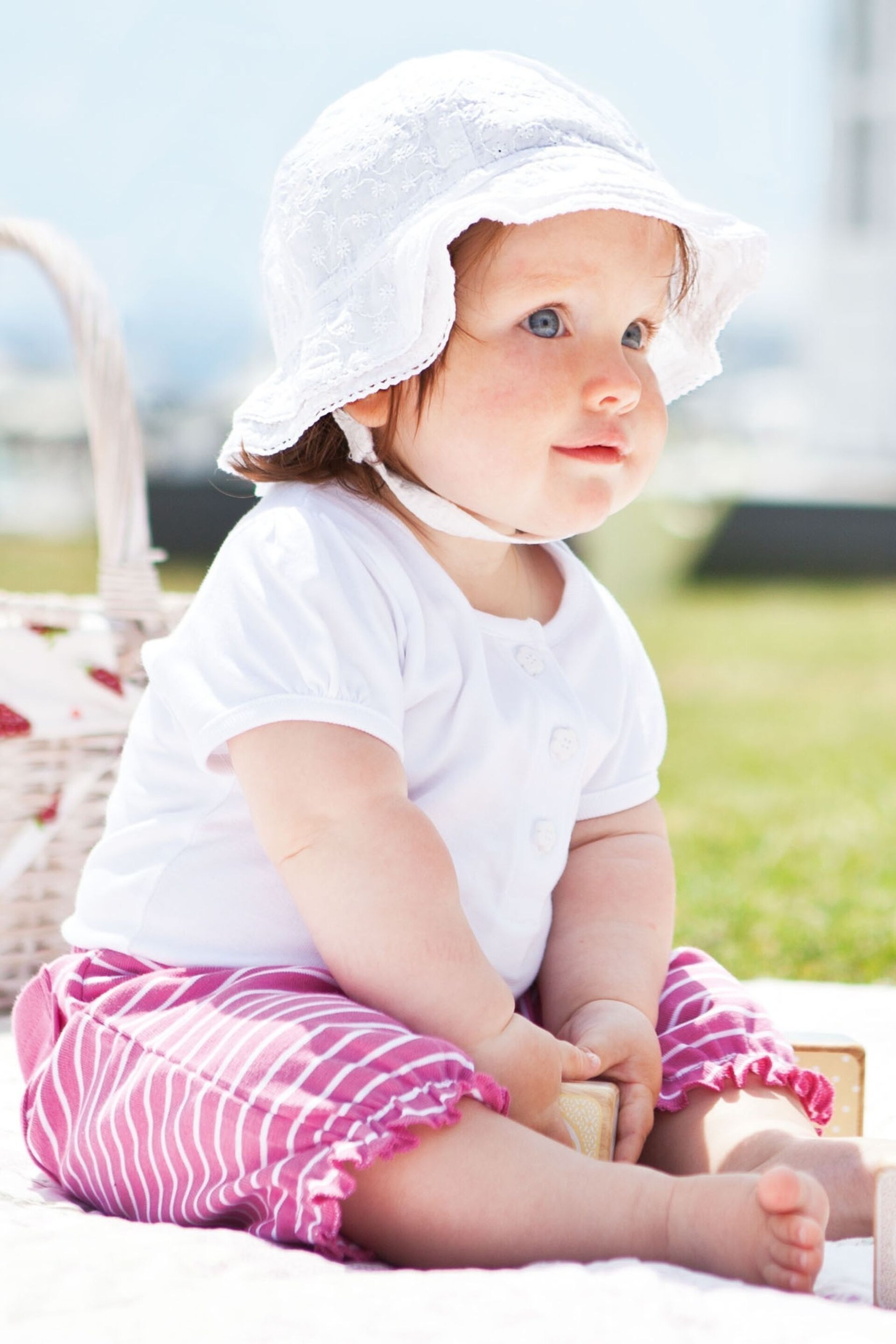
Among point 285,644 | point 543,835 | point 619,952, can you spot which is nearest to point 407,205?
point 285,644

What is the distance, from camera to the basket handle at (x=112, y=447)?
1.57 m

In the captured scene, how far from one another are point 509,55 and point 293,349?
0.27 m

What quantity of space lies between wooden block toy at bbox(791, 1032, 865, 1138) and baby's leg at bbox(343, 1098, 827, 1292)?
0.33m

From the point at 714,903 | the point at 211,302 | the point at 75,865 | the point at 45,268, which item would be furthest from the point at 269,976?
the point at 211,302

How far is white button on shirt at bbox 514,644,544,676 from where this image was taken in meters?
1.11

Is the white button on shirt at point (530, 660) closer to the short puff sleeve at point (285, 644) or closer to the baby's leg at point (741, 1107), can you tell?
the short puff sleeve at point (285, 644)

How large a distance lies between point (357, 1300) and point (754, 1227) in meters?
0.21

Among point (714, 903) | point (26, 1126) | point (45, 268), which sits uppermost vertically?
point (45, 268)

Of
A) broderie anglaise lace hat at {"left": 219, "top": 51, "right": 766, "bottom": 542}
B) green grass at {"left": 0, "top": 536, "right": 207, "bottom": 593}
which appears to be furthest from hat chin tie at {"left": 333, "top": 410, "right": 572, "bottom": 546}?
green grass at {"left": 0, "top": 536, "right": 207, "bottom": 593}

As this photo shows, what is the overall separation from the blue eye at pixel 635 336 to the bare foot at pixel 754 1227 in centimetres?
58

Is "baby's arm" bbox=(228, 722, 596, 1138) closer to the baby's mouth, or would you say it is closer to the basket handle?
the baby's mouth

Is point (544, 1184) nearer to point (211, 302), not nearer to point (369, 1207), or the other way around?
point (369, 1207)

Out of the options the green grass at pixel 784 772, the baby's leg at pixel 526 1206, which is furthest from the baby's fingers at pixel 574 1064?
the green grass at pixel 784 772

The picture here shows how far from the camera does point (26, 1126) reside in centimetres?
106
